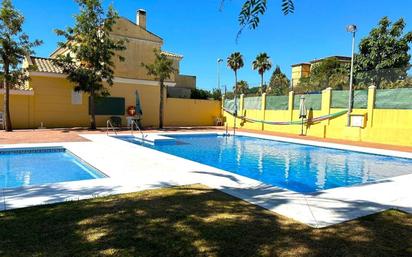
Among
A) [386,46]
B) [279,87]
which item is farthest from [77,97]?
[386,46]

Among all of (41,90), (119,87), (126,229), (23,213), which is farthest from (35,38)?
(126,229)

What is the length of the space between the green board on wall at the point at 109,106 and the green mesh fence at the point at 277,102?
34.0 ft

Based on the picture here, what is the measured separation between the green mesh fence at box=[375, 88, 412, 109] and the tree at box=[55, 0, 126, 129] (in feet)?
47.9

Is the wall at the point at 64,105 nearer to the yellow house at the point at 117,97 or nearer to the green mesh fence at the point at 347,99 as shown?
the yellow house at the point at 117,97

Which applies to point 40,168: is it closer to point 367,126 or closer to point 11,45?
point 11,45

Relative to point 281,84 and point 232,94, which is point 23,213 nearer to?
point 281,84

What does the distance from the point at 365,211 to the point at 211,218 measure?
247 centimetres

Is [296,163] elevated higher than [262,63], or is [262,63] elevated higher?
[262,63]

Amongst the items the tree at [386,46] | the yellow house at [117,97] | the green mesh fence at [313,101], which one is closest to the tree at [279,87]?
the green mesh fence at [313,101]

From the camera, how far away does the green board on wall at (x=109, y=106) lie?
64.7 feet

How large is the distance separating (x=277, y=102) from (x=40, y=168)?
1586cm

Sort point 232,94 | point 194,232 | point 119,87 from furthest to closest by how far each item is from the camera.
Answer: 1. point 232,94
2. point 119,87
3. point 194,232

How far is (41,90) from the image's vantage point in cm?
1761

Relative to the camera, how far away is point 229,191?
5.53 m
